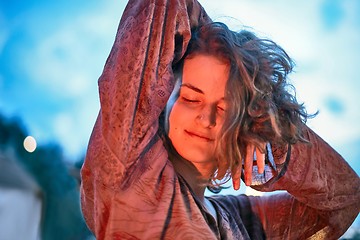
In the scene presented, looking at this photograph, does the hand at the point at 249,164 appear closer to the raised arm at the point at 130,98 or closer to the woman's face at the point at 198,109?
the woman's face at the point at 198,109

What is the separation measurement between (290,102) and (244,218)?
38cm

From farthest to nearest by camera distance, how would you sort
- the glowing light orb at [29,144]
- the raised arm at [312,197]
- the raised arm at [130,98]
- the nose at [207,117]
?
1. the glowing light orb at [29,144]
2. the raised arm at [312,197]
3. the nose at [207,117]
4. the raised arm at [130,98]

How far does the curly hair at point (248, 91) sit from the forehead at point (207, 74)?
0.03 ft

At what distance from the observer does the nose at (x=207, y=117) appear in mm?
1148

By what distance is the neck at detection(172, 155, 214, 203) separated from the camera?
4.03ft

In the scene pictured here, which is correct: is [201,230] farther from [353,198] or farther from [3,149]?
[3,149]

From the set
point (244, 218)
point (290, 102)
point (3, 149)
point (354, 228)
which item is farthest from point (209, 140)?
point (3, 149)

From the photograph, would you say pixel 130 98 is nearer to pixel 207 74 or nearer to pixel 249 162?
pixel 207 74

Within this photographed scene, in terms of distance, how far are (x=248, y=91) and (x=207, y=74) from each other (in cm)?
9

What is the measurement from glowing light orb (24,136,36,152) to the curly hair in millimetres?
4388

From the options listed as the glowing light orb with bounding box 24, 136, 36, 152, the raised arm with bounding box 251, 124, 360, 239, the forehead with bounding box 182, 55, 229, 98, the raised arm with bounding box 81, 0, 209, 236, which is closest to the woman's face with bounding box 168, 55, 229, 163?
the forehead with bounding box 182, 55, 229, 98

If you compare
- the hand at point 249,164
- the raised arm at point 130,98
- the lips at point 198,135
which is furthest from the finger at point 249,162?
the raised arm at point 130,98

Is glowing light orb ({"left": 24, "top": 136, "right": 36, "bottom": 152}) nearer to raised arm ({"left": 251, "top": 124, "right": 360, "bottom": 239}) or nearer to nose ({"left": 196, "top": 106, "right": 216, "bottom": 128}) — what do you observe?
raised arm ({"left": 251, "top": 124, "right": 360, "bottom": 239})

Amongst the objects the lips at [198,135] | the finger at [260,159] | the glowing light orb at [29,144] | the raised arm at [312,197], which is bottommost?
the glowing light orb at [29,144]
